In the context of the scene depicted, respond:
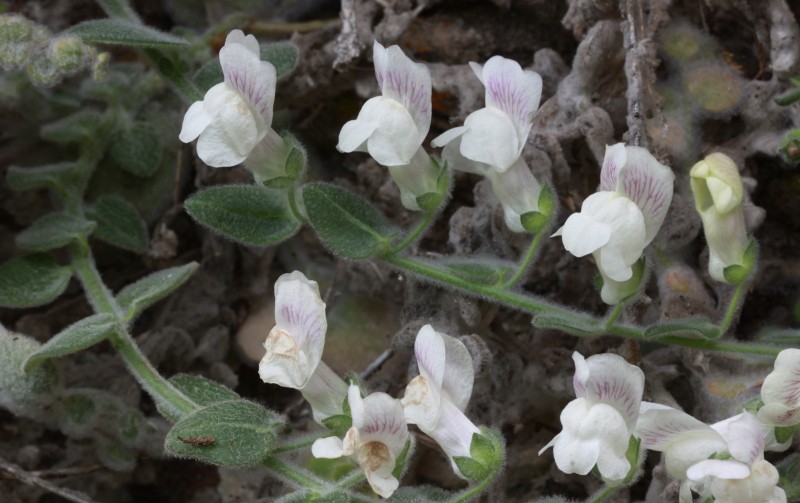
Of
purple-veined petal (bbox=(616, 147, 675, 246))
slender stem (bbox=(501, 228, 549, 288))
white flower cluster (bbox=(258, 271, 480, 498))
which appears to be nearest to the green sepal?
purple-veined petal (bbox=(616, 147, 675, 246))

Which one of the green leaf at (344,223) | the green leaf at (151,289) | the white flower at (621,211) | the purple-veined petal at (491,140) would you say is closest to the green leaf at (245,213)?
the green leaf at (344,223)

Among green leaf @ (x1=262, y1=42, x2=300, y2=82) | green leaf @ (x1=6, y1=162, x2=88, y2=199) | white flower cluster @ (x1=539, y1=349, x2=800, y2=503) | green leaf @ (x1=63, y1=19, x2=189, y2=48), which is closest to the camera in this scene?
white flower cluster @ (x1=539, y1=349, x2=800, y2=503)

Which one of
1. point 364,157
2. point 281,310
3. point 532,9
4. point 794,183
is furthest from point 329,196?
point 794,183

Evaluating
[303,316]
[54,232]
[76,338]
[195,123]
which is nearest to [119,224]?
[54,232]

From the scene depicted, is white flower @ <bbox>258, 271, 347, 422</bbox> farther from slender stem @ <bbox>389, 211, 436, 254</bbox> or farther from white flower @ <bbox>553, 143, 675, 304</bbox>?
white flower @ <bbox>553, 143, 675, 304</bbox>

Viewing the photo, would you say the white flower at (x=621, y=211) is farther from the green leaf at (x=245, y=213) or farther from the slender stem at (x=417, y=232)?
the green leaf at (x=245, y=213)
